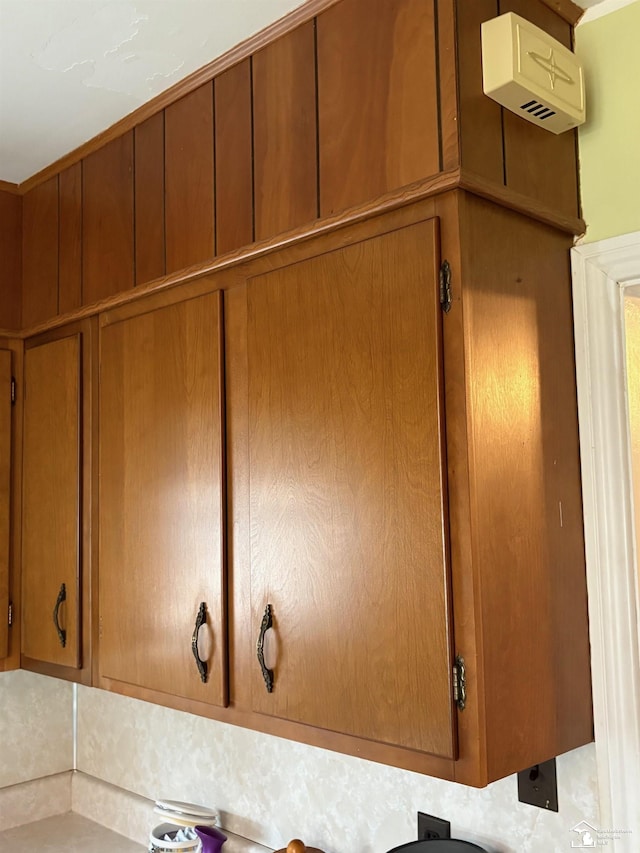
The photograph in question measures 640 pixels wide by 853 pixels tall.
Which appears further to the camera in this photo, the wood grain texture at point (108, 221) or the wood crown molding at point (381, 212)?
the wood grain texture at point (108, 221)

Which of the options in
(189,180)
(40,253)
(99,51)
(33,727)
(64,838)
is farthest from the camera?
(33,727)

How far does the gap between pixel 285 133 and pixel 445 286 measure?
0.44 metres

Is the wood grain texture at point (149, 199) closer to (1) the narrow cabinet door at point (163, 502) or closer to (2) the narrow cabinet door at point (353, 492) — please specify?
(1) the narrow cabinet door at point (163, 502)

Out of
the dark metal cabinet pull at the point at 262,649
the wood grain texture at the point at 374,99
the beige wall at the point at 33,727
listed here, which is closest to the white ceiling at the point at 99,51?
the wood grain texture at the point at 374,99

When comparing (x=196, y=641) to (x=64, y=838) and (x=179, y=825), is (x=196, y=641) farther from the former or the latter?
(x=64, y=838)

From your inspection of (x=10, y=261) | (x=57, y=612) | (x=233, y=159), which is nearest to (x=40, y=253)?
(x=10, y=261)

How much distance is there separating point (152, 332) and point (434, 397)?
72 cm

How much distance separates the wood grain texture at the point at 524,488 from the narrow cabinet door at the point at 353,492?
0.19 ft

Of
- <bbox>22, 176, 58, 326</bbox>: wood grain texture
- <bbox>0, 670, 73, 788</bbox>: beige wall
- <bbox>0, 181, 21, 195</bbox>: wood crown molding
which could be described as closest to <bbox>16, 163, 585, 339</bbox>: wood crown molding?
<bbox>22, 176, 58, 326</bbox>: wood grain texture

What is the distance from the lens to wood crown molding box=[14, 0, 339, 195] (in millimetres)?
1327

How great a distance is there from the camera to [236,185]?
144cm

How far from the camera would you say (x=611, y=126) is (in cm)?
130

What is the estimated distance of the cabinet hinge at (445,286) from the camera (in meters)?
1.12

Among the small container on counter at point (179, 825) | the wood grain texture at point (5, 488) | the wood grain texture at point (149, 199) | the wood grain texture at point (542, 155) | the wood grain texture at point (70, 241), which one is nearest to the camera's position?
the wood grain texture at point (542, 155)
